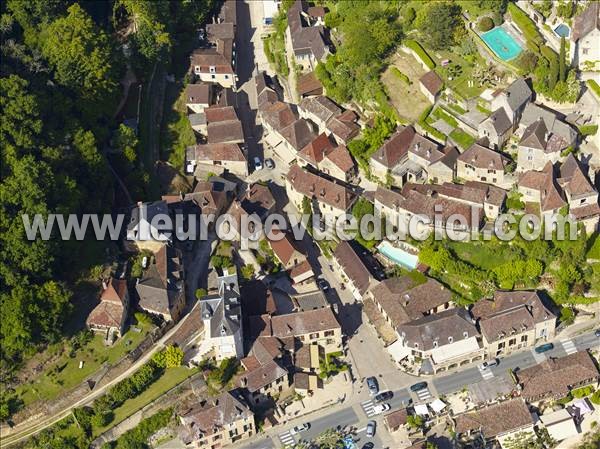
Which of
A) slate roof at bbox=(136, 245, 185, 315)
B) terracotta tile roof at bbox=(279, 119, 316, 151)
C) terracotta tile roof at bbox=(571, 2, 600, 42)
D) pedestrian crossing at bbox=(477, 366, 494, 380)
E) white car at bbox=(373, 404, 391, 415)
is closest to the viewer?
white car at bbox=(373, 404, 391, 415)

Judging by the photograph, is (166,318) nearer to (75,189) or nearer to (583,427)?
(75,189)

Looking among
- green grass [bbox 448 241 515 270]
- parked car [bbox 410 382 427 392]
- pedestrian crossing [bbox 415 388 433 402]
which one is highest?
green grass [bbox 448 241 515 270]

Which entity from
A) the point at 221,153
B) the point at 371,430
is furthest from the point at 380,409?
the point at 221,153

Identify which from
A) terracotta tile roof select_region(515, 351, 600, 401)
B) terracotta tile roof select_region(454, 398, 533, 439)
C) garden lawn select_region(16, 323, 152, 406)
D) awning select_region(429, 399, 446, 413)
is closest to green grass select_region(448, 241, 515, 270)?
terracotta tile roof select_region(515, 351, 600, 401)

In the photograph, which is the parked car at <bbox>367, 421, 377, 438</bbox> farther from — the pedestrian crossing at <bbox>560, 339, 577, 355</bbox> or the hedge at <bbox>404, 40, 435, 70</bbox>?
the hedge at <bbox>404, 40, 435, 70</bbox>

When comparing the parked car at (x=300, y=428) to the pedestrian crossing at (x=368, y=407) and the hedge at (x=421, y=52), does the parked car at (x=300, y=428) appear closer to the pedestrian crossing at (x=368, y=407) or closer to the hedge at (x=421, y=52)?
the pedestrian crossing at (x=368, y=407)

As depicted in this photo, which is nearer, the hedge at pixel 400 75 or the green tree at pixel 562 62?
the green tree at pixel 562 62

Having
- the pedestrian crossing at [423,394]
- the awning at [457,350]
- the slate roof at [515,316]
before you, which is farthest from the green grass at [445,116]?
the pedestrian crossing at [423,394]
